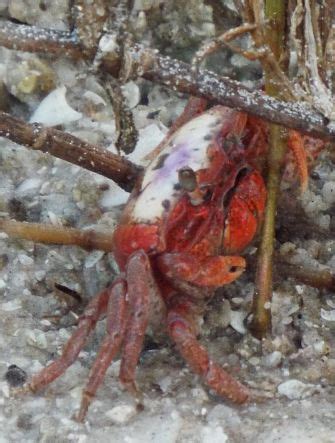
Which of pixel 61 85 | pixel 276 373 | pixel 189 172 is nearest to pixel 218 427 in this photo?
pixel 276 373

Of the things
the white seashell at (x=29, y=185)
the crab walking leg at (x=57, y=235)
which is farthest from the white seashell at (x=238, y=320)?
the white seashell at (x=29, y=185)

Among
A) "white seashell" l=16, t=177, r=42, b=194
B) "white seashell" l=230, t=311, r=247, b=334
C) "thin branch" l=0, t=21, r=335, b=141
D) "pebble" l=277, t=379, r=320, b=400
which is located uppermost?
"thin branch" l=0, t=21, r=335, b=141

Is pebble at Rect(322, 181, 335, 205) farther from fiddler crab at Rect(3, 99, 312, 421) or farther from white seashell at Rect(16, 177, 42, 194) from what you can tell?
white seashell at Rect(16, 177, 42, 194)

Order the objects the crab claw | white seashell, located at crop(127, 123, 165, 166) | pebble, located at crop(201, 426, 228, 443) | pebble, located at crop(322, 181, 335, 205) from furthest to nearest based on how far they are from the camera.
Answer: white seashell, located at crop(127, 123, 165, 166) → pebble, located at crop(322, 181, 335, 205) → the crab claw → pebble, located at crop(201, 426, 228, 443)

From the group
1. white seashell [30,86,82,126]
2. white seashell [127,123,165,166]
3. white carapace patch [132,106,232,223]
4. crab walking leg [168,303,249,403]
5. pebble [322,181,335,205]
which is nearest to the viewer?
crab walking leg [168,303,249,403]

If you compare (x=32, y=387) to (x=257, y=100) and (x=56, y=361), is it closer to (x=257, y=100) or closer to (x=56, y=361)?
(x=56, y=361)

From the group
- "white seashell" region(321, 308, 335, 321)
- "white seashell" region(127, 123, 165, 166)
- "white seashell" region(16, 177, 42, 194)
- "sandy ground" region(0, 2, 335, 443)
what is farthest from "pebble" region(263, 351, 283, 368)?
"white seashell" region(16, 177, 42, 194)

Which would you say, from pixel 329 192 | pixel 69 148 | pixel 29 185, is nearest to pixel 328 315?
pixel 329 192
